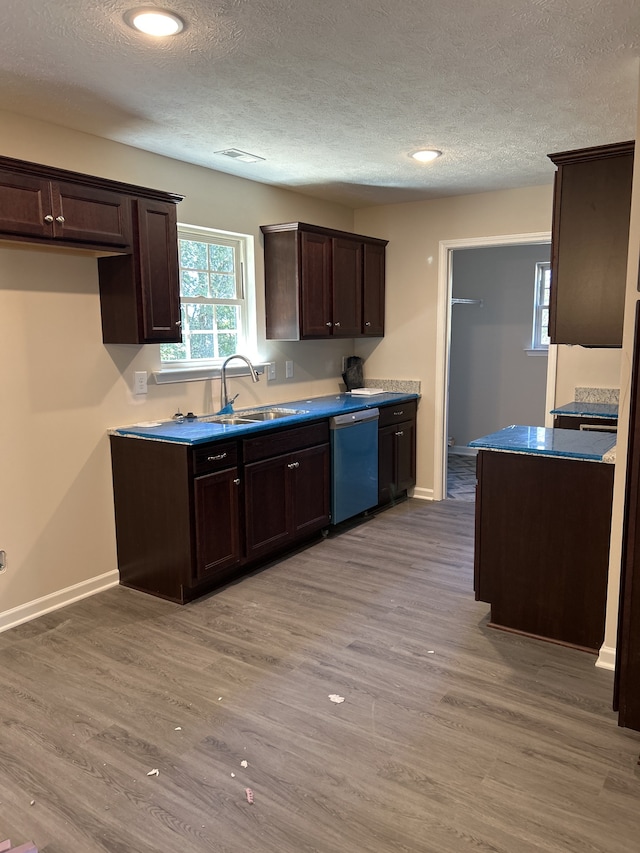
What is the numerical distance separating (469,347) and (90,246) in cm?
465

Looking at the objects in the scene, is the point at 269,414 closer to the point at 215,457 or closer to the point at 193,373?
the point at 193,373

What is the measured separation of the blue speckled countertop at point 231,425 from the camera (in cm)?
326

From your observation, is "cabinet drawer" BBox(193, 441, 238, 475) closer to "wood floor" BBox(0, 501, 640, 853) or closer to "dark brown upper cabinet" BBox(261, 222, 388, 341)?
"wood floor" BBox(0, 501, 640, 853)

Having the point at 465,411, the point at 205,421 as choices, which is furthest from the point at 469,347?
the point at 205,421

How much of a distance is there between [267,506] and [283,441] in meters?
0.41

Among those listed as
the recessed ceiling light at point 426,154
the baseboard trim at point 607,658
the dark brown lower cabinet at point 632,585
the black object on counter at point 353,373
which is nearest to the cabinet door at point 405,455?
the black object on counter at point 353,373

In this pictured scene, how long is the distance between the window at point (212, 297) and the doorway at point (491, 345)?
99.6 inches

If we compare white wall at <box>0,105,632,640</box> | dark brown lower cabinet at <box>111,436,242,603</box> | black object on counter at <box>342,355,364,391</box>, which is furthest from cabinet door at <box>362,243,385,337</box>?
dark brown lower cabinet at <box>111,436,242,603</box>

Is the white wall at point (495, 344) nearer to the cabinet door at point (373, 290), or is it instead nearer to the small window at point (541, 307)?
the small window at point (541, 307)

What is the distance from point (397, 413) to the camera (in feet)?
16.5

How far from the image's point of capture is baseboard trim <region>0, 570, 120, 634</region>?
3.08 meters

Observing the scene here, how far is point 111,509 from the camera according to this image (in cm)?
354

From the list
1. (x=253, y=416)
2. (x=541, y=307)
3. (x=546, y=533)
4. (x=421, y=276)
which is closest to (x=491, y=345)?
(x=541, y=307)

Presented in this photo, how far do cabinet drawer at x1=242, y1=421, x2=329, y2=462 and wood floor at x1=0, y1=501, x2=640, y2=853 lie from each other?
801mm
